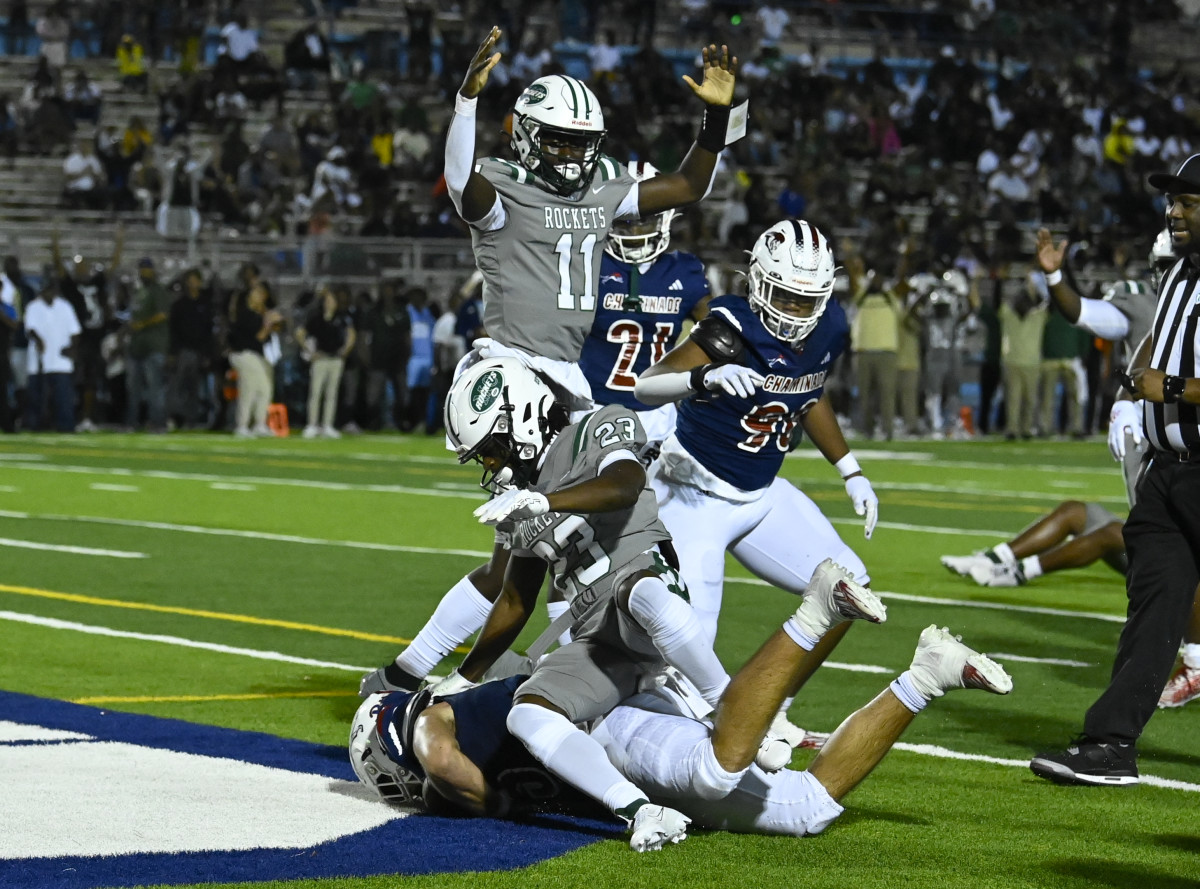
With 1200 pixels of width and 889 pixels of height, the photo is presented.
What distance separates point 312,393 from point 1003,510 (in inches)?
391

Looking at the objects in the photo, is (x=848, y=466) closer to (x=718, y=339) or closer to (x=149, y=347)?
(x=718, y=339)

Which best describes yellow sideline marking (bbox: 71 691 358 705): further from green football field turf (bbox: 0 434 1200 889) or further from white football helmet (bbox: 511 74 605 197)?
white football helmet (bbox: 511 74 605 197)

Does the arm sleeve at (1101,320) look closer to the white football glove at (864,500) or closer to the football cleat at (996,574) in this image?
the white football glove at (864,500)

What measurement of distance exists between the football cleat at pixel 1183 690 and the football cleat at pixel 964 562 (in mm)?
3425

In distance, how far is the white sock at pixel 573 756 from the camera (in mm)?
5059

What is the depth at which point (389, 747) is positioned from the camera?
5492mm

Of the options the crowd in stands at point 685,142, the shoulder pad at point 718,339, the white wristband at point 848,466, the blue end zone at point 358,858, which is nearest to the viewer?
the blue end zone at point 358,858

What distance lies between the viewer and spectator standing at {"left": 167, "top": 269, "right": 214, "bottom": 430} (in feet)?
73.0

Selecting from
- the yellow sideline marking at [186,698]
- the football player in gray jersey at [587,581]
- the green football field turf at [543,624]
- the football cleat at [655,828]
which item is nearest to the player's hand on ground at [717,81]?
the football player in gray jersey at [587,581]

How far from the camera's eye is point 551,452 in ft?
18.5

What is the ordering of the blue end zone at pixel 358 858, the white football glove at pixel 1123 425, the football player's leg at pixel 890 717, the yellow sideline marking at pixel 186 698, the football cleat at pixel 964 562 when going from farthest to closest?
the football cleat at pixel 964 562, the white football glove at pixel 1123 425, the yellow sideline marking at pixel 186 698, the football player's leg at pixel 890 717, the blue end zone at pixel 358 858

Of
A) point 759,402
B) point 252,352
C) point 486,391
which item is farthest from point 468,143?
point 252,352

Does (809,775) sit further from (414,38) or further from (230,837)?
(414,38)

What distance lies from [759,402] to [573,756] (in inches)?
79.0
